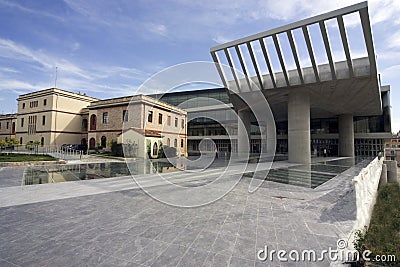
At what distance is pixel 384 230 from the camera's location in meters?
7.72

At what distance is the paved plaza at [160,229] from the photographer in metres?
2.85

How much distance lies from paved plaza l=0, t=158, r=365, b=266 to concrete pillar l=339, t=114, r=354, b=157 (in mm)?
28591

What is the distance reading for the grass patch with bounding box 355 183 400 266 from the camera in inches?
140

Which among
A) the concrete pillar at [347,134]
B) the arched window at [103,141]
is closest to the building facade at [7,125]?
the arched window at [103,141]

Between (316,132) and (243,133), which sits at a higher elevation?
(316,132)

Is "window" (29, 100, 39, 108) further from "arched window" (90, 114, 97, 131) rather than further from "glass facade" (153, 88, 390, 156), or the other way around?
"glass facade" (153, 88, 390, 156)

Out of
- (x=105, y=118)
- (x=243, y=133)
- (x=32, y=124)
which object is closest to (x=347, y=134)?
(x=243, y=133)

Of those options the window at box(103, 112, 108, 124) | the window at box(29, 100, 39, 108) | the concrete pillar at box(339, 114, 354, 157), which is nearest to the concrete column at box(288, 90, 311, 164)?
the concrete pillar at box(339, 114, 354, 157)

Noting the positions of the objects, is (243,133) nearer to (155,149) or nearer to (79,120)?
(155,149)

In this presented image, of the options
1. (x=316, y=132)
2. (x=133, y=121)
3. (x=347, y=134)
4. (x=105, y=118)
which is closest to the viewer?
(x=133, y=121)

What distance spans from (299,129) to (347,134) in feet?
56.7

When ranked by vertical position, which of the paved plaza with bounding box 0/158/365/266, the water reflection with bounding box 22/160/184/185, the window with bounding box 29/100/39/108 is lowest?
the paved plaza with bounding box 0/158/365/266

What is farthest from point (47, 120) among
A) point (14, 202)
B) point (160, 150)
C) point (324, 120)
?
point (324, 120)

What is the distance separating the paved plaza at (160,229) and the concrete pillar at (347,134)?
28.6 m
